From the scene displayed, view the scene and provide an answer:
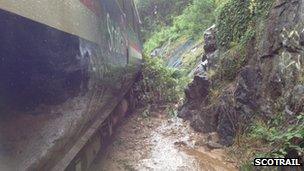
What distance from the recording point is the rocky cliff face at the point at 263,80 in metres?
5.84

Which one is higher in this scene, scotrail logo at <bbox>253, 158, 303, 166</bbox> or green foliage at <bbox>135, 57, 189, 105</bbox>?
green foliage at <bbox>135, 57, 189, 105</bbox>

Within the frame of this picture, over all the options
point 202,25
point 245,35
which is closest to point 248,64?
point 245,35

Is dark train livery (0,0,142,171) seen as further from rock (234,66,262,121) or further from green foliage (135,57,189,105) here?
green foliage (135,57,189,105)

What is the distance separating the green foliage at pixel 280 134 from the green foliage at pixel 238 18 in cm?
203

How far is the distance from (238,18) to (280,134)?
324 centimetres

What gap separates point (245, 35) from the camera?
7508mm

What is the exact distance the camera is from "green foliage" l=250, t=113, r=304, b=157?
16.3 feet

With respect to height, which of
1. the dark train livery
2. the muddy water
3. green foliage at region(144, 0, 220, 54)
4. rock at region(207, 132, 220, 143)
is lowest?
the muddy water

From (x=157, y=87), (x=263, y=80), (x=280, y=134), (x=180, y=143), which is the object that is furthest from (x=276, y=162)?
(x=157, y=87)

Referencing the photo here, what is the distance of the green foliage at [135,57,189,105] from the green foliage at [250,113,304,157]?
5629 millimetres

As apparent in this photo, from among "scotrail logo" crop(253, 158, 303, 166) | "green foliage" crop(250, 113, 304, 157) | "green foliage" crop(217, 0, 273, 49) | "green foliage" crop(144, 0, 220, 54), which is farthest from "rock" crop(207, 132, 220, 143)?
"green foliage" crop(144, 0, 220, 54)

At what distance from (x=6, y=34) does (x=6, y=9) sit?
0.31 meters

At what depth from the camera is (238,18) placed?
26.2 ft

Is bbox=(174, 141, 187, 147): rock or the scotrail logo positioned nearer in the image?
the scotrail logo
